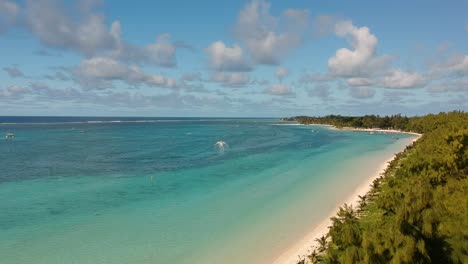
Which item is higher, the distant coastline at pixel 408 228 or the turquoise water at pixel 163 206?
the distant coastline at pixel 408 228

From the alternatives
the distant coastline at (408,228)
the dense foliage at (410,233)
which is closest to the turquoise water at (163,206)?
the distant coastline at (408,228)

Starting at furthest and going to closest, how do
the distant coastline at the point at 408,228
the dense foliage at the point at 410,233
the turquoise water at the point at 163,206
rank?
the turquoise water at the point at 163,206
the distant coastline at the point at 408,228
the dense foliage at the point at 410,233

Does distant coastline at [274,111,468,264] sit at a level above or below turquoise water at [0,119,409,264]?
above

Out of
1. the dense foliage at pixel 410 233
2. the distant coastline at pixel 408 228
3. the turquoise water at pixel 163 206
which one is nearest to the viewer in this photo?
the dense foliage at pixel 410 233

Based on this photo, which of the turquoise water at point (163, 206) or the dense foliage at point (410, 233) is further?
the turquoise water at point (163, 206)

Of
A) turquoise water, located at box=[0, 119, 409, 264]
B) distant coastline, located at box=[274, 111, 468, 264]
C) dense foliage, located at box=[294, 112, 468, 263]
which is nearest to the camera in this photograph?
dense foliage, located at box=[294, 112, 468, 263]

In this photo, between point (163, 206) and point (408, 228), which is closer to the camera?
point (408, 228)

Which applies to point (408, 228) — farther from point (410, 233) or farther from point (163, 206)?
point (163, 206)

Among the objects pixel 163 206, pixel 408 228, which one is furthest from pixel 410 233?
pixel 163 206

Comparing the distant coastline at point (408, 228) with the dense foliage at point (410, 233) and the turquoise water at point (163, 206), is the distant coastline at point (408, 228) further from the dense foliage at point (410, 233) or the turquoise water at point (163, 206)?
the turquoise water at point (163, 206)

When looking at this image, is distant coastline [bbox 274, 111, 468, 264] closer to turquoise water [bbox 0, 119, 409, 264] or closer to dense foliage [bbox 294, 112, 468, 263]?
dense foliage [bbox 294, 112, 468, 263]

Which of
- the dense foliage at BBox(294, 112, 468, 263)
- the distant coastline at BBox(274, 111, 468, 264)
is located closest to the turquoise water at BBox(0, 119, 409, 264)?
the distant coastline at BBox(274, 111, 468, 264)

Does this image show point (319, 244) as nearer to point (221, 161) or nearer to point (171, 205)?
point (171, 205)
